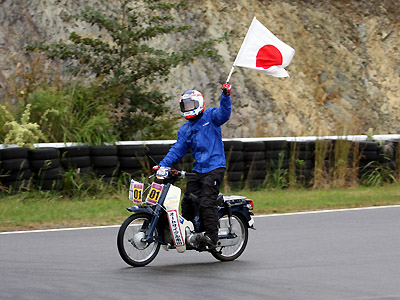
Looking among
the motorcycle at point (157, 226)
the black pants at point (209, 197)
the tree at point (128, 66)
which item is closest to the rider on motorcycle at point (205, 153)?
the black pants at point (209, 197)

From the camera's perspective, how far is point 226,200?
27.2 ft

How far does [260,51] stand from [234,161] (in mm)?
6523

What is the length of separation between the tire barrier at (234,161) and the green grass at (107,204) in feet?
1.06

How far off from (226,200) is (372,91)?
59.3 feet

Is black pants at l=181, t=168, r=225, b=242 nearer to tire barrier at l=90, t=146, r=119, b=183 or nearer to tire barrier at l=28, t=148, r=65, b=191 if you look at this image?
tire barrier at l=28, t=148, r=65, b=191

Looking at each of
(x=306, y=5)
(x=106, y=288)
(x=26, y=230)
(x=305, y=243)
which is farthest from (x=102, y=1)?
(x=106, y=288)

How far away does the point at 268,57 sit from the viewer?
8828 millimetres

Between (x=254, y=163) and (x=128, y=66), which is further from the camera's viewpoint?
(x=128, y=66)

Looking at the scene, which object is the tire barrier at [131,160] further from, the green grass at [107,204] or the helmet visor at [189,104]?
the helmet visor at [189,104]

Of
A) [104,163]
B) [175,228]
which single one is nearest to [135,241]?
[175,228]

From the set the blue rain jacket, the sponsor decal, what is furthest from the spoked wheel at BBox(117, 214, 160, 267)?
the blue rain jacket

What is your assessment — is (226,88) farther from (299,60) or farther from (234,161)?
(299,60)

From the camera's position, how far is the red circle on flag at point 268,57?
8773 millimetres

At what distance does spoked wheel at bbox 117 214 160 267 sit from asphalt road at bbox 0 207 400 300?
12 cm
